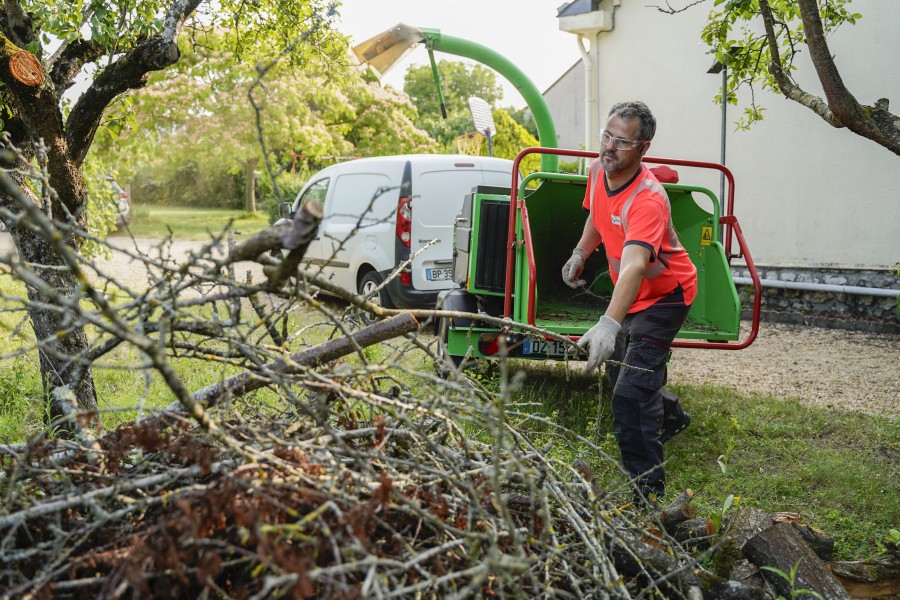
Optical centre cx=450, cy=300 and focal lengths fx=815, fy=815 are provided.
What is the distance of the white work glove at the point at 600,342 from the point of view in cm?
367

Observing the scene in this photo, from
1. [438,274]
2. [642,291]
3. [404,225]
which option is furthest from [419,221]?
[642,291]

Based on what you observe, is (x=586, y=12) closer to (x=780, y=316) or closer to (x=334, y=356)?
(x=780, y=316)

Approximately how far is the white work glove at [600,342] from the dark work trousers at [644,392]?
510mm

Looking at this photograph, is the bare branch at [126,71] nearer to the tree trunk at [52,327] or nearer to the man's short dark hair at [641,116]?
the tree trunk at [52,327]

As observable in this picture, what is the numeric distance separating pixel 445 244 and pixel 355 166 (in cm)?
198

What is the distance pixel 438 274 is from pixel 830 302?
190 inches

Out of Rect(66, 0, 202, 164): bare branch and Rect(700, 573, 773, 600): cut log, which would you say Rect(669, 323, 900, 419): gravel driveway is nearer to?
Rect(700, 573, 773, 600): cut log

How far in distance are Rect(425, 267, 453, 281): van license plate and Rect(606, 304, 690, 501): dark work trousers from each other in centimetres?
467

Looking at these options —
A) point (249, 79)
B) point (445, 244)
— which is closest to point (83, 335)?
point (445, 244)

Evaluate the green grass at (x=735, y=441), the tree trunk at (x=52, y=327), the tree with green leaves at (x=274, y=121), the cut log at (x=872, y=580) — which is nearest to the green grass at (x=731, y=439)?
the green grass at (x=735, y=441)

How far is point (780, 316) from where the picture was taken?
33.7ft

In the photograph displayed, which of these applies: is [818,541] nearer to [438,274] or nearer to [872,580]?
[872,580]

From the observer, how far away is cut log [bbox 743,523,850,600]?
288 centimetres

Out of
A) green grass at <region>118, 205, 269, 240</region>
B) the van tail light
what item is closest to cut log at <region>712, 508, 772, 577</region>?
the van tail light
